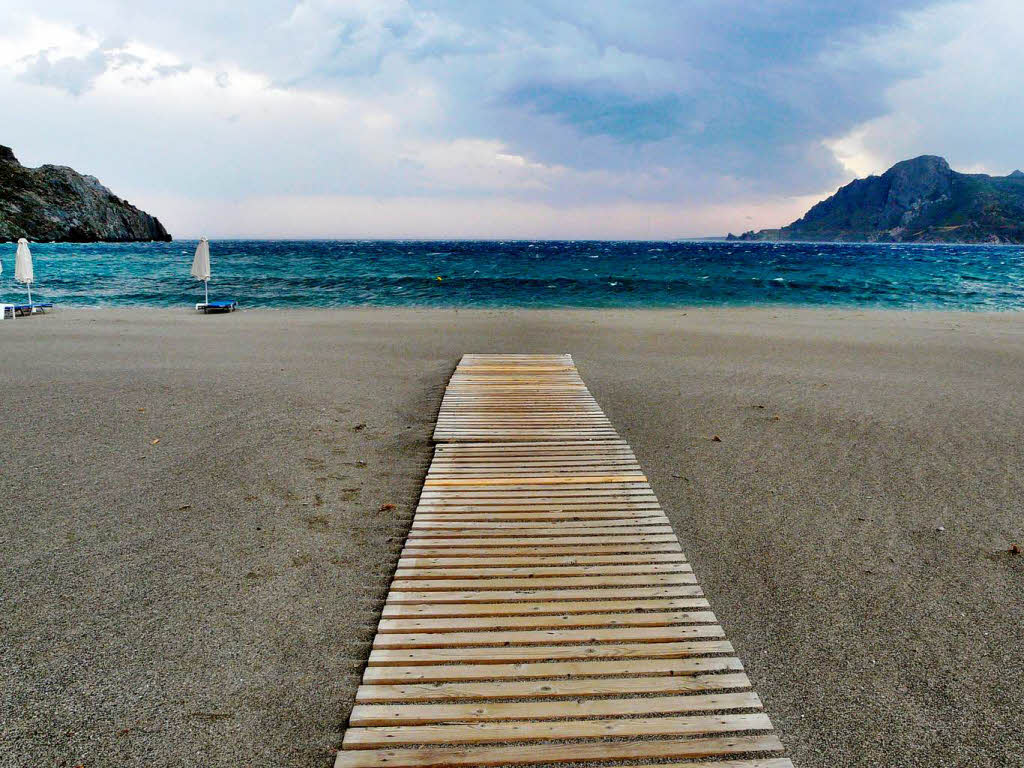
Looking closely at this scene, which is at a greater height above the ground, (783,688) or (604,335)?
(604,335)

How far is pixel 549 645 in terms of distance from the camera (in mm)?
3139

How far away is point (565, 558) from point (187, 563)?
2.61 m

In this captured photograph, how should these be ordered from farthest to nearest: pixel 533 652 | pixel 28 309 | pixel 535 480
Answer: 1. pixel 28 309
2. pixel 535 480
3. pixel 533 652

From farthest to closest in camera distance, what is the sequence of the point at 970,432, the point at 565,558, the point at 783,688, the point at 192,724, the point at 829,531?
the point at 970,432 → the point at 829,531 → the point at 565,558 → the point at 783,688 → the point at 192,724

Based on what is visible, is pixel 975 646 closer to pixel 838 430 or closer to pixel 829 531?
pixel 829 531

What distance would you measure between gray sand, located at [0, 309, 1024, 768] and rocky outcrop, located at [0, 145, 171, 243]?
9951cm

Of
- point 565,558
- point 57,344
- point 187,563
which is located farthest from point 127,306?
point 565,558

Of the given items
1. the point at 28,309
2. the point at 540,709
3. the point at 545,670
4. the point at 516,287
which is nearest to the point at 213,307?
the point at 28,309

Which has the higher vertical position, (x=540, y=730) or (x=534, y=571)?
(x=534, y=571)

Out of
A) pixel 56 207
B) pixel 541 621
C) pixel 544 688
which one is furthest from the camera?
pixel 56 207

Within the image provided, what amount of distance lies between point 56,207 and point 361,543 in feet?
395

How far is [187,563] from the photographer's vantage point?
13.9 feet

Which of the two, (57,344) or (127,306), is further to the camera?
(127,306)

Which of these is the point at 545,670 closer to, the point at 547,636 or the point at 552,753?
the point at 547,636
